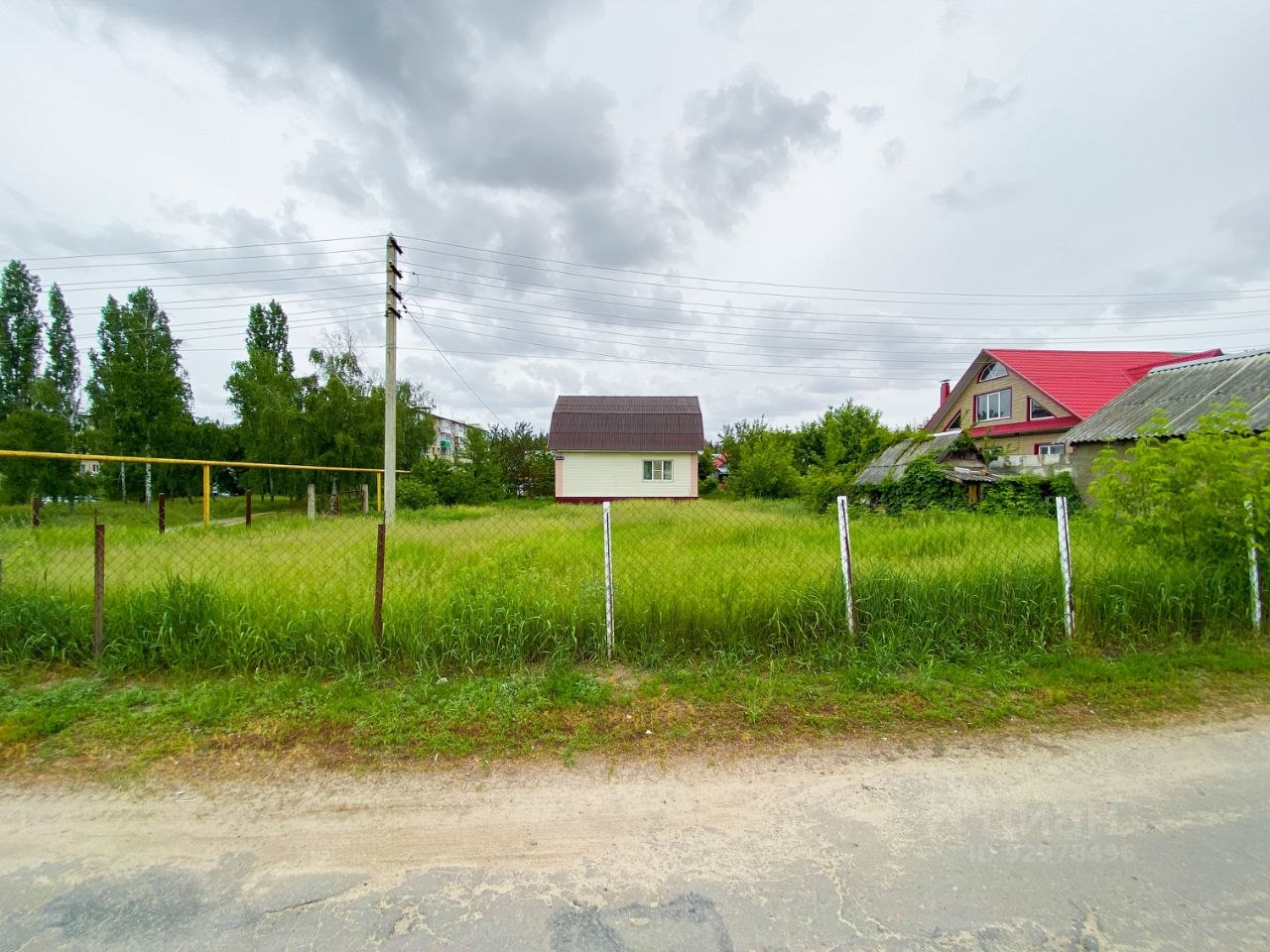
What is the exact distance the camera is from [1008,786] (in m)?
2.60

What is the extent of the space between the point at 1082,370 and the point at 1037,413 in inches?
143

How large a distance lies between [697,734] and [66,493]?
77.0ft

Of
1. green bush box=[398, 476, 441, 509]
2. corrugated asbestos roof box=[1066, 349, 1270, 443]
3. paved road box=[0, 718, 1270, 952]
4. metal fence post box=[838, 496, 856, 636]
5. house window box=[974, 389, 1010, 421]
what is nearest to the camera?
paved road box=[0, 718, 1270, 952]

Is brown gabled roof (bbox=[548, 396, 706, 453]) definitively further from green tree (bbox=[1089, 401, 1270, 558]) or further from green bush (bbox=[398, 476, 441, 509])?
green tree (bbox=[1089, 401, 1270, 558])

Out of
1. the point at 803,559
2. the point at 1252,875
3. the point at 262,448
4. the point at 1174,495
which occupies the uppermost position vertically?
the point at 262,448

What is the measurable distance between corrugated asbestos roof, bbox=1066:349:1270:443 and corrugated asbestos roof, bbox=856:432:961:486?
3.31m

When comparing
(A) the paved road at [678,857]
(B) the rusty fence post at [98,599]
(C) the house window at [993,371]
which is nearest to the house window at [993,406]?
(C) the house window at [993,371]

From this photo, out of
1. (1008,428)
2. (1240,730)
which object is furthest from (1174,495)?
(1008,428)

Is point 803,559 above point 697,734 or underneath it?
above

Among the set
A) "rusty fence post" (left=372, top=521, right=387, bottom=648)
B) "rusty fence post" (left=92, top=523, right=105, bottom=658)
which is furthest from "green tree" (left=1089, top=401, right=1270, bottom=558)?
"rusty fence post" (left=92, top=523, right=105, bottom=658)

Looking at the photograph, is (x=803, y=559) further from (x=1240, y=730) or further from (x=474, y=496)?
(x=474, y=496)

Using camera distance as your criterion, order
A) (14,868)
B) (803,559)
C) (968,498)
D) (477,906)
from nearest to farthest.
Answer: (477,906) < (14,868) < (803,559) < (968,498)

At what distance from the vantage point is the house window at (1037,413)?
23.3 m

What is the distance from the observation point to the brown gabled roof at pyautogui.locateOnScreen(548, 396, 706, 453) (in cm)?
2503
